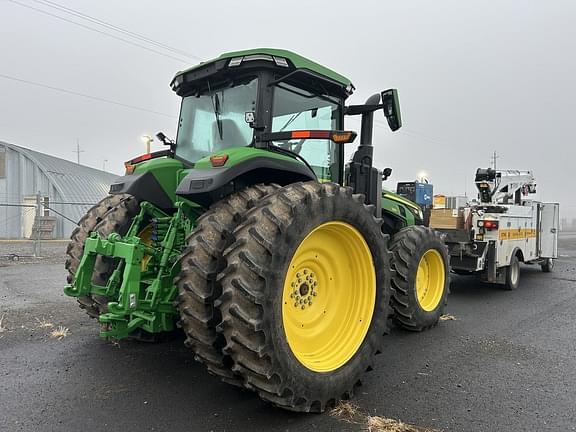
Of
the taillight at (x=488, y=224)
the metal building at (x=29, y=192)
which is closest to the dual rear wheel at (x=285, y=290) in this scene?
the taillight at (x=488, y=224)

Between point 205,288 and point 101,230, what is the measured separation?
1759 mm

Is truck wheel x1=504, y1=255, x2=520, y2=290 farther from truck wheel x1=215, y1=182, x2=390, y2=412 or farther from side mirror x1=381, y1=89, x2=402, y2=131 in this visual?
truck wheel x1=215, y1=182, x2=390, y2=412

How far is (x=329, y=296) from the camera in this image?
12.2 feet

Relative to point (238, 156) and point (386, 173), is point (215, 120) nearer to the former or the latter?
point (238, 156)

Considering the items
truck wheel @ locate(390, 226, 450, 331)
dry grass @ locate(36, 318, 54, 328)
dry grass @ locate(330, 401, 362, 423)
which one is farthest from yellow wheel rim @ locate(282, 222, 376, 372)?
dry grass @ locate(36, 318, 54, 328)

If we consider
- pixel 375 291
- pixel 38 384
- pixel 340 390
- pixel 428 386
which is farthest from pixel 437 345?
pixel 38 384

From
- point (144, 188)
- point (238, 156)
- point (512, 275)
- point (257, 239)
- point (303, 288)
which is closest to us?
point (257, 239)

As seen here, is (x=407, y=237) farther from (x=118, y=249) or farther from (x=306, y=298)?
(x=118, y=249)

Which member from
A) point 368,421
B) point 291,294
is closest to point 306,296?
point 291,294

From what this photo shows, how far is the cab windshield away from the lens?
3865 millimetres

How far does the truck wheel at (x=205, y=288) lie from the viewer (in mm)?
2941

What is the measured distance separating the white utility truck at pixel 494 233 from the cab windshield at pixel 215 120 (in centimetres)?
539

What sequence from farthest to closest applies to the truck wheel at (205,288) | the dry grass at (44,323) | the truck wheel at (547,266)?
the truck wheel at (547,266)
the dry grass at (44,323)
the truck wheel at (205,288)

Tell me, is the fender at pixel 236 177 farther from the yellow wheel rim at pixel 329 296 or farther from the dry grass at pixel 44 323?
the dry grass at pixel 44 323
